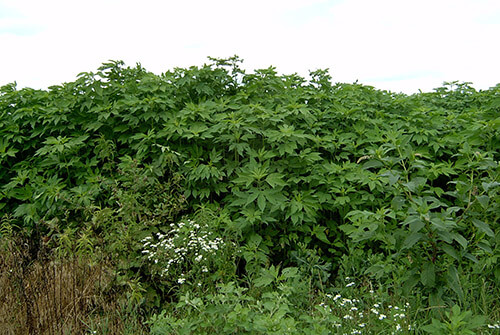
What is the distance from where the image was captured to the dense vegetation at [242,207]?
12.3 feet

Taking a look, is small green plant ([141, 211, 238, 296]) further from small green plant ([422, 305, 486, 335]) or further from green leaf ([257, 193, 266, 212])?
small green plant ([422, 305, 486, 335])

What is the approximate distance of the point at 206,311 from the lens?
125 inches

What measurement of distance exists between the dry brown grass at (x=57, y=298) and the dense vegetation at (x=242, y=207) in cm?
2

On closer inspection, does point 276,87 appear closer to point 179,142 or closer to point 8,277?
point 179,142

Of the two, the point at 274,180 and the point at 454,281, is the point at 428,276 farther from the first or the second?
the point at 274,180

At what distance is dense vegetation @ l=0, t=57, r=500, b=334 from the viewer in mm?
3752

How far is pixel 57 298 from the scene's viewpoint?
4.02 m

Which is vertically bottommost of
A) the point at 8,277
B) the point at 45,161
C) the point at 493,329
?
the point at 493,329

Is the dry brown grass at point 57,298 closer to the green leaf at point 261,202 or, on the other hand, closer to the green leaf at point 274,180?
the green leaf at point 261,202

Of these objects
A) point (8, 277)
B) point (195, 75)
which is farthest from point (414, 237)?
point (8, 277)

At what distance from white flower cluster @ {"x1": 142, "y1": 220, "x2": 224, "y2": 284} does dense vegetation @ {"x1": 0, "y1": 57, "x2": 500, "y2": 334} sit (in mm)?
23

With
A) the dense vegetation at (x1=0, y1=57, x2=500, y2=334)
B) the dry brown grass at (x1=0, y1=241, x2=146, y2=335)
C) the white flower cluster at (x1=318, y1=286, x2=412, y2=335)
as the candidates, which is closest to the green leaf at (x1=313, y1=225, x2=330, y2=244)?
the dense vegetation at (x1=0, y1=57, x2=500, y2=334)

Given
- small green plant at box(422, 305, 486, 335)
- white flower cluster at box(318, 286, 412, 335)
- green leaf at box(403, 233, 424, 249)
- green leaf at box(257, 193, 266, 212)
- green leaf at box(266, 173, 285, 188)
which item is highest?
green leaf at box(266, 173, 285, 188)

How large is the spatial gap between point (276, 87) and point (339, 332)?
338 centimetres
